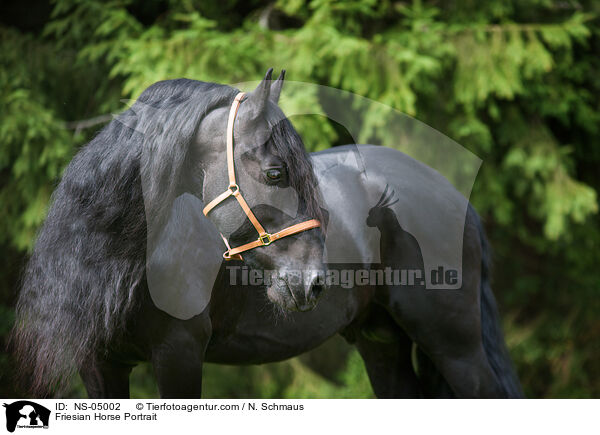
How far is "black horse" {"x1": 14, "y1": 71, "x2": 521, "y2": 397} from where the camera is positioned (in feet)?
5.97

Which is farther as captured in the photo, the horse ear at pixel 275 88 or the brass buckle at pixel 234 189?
the horse ear at pixel 275 88

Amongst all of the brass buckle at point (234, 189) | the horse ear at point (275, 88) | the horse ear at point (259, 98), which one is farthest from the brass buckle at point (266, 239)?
the horse ear at point (275, 88)

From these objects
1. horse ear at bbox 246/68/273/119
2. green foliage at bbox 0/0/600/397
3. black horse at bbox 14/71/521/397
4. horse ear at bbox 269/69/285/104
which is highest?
horse ear at bbox 246/68/273/119

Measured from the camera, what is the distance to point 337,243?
94.7 inches

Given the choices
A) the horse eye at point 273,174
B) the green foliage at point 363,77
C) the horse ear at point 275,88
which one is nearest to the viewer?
the horse eye at point 273,174

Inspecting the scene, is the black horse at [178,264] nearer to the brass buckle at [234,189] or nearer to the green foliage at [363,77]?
the brass buckle at [234,189]

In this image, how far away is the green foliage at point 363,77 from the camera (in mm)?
4383

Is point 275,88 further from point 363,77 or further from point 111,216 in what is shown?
point 363,77
